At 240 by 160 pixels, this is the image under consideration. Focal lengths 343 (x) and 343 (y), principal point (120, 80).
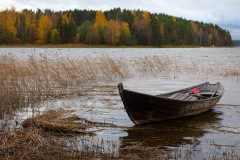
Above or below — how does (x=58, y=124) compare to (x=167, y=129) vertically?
above

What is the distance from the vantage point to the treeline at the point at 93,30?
88750 mm

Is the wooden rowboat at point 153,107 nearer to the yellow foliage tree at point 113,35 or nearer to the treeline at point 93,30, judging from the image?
the treeline at point 93,30

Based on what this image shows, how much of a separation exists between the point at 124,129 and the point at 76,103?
412 centimetres

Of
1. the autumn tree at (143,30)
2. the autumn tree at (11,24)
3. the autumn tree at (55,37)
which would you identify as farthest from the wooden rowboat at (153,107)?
the autumn tree at (143,30)

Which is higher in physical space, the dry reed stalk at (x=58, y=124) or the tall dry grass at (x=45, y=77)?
the tall dry grass at (x=45, y=77)

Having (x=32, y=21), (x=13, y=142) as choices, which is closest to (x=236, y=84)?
(x=13, y=142)

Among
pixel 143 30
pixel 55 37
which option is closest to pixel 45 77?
pixel 55 37

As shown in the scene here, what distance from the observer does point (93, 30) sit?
291ft

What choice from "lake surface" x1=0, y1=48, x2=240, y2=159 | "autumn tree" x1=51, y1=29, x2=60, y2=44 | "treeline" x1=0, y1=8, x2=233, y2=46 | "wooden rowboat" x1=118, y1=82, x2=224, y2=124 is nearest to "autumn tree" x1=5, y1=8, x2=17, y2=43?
"treeline" x1=0, y1=8, x2=233, y2=46

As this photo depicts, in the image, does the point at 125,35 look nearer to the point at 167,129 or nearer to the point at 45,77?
the point at 45,77

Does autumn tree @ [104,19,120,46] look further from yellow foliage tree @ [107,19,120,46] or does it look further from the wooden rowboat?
the wooden rowboat

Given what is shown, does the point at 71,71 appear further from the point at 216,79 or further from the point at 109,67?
the point at 216,79

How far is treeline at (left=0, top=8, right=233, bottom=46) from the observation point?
88750 millimetres

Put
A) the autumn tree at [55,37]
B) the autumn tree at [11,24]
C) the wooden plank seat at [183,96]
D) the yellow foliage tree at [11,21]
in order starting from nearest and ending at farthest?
the wooden plank seat at [183,96]
the autumn tree at [11,24]
the yellow foliage tree at [11,21]
the autumn tree at [55,37]
